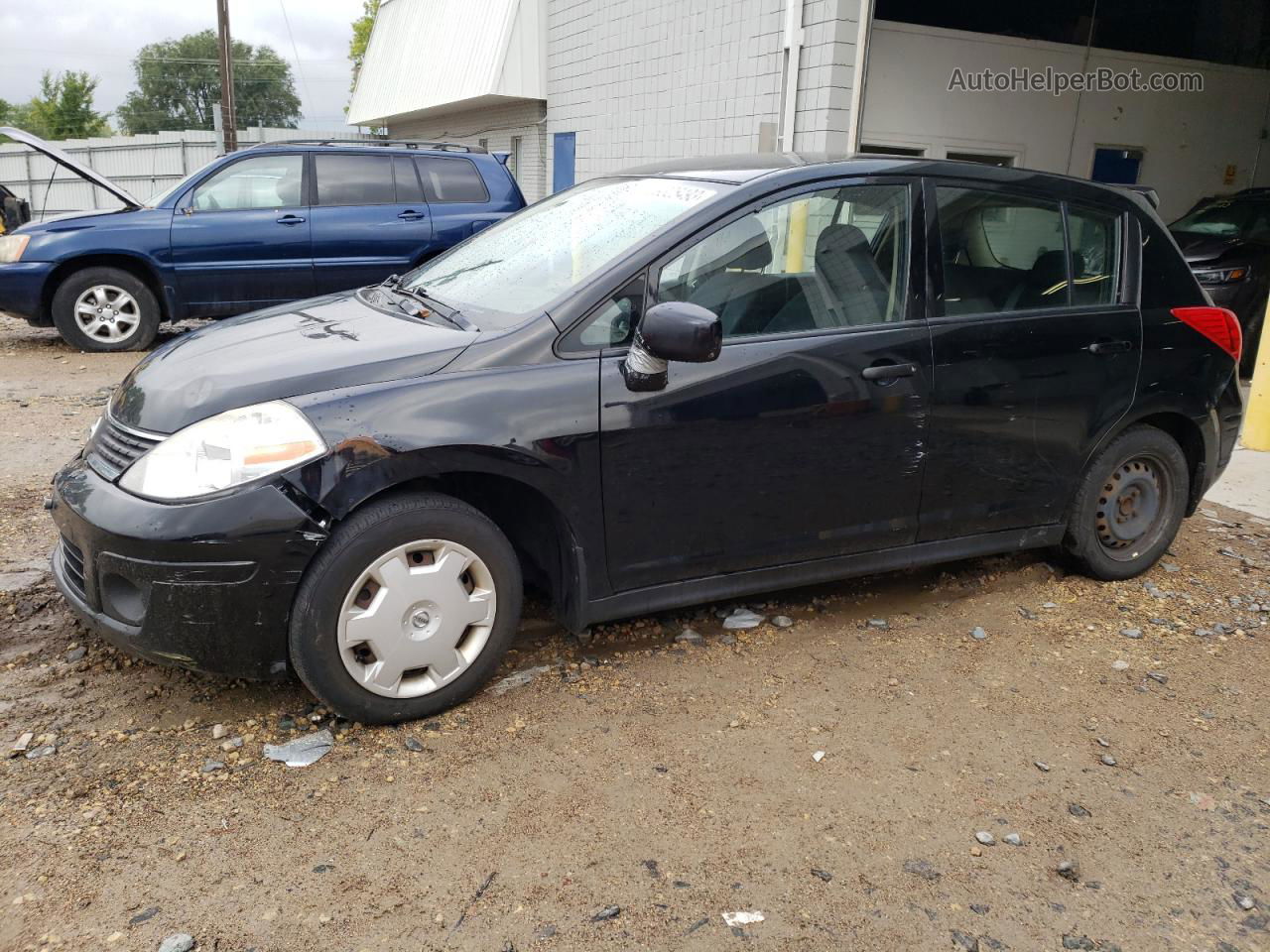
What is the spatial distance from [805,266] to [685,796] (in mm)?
1874

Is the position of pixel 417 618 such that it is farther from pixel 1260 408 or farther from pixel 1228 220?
pixel 1228 220

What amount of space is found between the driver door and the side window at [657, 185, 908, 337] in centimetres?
699

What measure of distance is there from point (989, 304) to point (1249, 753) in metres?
1.79

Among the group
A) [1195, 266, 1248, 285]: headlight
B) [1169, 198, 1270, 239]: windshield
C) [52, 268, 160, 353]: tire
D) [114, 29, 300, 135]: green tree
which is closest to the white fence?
[52, 268, 160, 353]: tire

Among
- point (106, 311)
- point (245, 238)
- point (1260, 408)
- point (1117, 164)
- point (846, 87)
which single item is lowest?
point (1260, 408)

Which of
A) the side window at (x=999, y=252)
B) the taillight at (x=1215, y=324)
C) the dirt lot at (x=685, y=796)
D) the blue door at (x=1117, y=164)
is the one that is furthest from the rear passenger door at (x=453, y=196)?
the blue door at (x=1117, y=164)

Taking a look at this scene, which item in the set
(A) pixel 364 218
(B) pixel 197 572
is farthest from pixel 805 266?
(A) pixel 364 218

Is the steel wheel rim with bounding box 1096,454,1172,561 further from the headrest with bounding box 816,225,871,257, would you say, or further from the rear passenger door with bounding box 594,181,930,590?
the headrest with bounding box 816,225,871,257

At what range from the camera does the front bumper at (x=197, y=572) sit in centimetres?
285

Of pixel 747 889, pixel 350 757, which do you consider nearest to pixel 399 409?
pixel 350 757

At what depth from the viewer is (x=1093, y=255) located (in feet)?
14.0

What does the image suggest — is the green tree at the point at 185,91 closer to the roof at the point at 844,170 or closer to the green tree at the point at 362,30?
the green tree at the point at 362,30

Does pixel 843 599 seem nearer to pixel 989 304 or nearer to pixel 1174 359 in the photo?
pixel 989 304

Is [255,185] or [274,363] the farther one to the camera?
[255,185]
